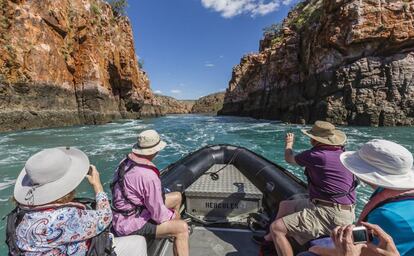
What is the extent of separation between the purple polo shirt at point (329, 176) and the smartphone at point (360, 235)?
3.52 ft

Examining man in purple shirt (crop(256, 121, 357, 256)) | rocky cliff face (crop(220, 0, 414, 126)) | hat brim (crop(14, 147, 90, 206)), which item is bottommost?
man in purple shirt (crop(256, 121, 357, 256))

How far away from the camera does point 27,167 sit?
1437 mm

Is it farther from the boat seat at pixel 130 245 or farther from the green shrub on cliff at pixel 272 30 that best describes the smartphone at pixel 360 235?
the green shrub on cliff at pixel 272 30

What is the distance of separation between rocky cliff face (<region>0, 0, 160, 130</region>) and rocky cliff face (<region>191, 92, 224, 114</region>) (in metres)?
79.4

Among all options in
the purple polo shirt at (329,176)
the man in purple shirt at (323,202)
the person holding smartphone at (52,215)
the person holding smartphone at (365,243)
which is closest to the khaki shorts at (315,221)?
the man in purple shirt at (323,202)

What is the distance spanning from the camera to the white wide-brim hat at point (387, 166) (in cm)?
141

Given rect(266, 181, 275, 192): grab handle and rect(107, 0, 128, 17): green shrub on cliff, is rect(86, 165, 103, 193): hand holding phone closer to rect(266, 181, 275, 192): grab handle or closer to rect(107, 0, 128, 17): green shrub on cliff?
rect(266, 181, 275, 192): grab handle

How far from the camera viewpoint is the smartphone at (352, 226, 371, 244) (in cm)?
122

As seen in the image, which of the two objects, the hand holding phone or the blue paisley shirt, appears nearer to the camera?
the blue paisley shirt

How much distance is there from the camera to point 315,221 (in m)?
2.23

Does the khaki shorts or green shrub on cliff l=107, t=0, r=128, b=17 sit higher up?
green shrub on cliff l=107, t=0, r=128, b=17

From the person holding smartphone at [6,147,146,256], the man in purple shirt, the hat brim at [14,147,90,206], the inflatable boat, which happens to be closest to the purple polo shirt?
the man in purple shirt

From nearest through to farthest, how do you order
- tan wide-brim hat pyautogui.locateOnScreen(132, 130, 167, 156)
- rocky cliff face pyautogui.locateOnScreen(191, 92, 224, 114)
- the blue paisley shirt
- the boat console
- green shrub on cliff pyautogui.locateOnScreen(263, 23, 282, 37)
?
1. the blue paisley shirt
2. tan wide-brim hat pyautogui.locateOnScreen(132, 130, 167, 156)
3. the boat console
4. green shrub on cliff pyautogui.locateOnScreen(263, 23, 282, 37)
5. rocky cliff face pyautogui.locateOnScreen(191, 92, 224, 114)

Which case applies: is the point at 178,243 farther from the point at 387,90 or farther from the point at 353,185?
the point at 387,90
